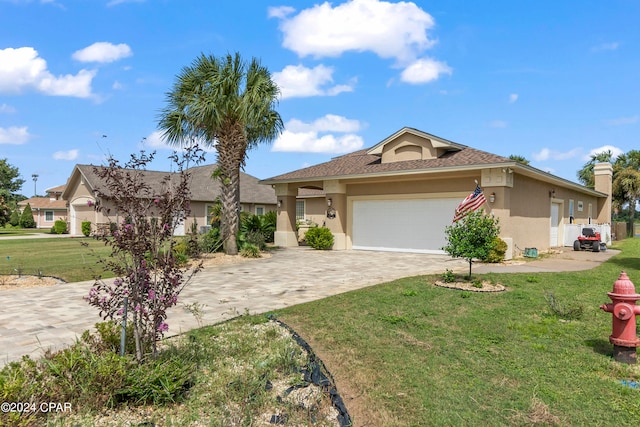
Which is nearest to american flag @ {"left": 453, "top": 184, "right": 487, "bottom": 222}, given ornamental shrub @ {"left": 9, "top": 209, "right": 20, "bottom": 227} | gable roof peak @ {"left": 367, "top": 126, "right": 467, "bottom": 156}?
gable roof peak @ {"left": 367, "top": 126, "right": 467, "bottom": 156}

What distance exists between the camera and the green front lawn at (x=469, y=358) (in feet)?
10.9

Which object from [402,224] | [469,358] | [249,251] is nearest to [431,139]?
[402,224]

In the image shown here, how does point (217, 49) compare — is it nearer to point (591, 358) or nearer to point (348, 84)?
point (348, 84)

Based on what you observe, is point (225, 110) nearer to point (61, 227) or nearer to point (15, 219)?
point (61, 227)

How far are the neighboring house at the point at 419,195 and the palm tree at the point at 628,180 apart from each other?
53.2ft

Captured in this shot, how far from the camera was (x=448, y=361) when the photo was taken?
4.38 m

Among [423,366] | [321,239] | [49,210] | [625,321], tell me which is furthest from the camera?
[49,210]

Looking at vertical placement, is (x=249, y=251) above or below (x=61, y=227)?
below

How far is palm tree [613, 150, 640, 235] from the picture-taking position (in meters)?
31.8

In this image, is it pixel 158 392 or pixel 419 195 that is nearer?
pixel 158 392

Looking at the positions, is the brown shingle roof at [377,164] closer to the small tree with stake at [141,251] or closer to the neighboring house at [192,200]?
the neighboring house at [192,200]

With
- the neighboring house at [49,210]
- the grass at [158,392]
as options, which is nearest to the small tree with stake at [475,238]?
the grass at [158,392]

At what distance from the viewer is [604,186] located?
2750cm

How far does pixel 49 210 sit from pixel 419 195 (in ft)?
144
